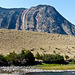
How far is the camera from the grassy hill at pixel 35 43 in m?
94.1

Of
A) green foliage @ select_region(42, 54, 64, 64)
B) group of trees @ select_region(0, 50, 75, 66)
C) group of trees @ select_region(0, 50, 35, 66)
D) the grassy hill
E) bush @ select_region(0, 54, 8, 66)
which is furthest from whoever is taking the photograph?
the grassy hill

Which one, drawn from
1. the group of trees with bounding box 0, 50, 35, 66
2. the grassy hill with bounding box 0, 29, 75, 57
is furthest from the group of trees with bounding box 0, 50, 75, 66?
the grassy hill with bounding box 0, 29, 75, 57

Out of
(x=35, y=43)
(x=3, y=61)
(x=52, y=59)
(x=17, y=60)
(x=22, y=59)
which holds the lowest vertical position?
(x=52, y=59)

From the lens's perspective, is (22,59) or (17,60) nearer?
(17,60)

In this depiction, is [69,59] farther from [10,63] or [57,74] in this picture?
[57,74]

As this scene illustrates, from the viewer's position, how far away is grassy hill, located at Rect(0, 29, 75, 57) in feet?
309

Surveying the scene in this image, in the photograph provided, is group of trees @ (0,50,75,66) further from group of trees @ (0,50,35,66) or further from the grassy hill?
the grassy hill

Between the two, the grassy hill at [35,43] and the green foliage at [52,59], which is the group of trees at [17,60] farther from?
the grassy hill at [35,43]

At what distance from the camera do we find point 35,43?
10594cm

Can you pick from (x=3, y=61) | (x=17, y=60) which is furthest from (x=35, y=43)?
(x=3, y=61)

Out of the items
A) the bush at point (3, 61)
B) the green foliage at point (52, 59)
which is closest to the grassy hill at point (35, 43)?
the green foliage at point (52, 59)

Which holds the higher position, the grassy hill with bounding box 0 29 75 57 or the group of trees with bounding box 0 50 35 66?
the grassy hill with bounding box 0 29 75 57

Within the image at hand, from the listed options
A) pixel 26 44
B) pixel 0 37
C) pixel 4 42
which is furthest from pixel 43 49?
pixel 0 37

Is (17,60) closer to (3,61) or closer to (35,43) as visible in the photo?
(3,61)
